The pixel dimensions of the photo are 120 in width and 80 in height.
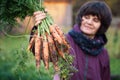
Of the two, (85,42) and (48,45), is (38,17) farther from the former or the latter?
(85,42)

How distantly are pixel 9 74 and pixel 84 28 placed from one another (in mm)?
953

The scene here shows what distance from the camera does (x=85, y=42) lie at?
4.65 m

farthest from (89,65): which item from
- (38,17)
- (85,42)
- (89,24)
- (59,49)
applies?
(38,17)

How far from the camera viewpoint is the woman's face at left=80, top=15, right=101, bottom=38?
4.57 m

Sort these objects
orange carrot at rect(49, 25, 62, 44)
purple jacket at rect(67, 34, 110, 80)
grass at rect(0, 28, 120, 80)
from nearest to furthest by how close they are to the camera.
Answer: grass at rect(0, 28, 120, 80) → orange carrot at rect(49, 25, 62, 44) → purple jacket at rect(67, 34, 110, 80)

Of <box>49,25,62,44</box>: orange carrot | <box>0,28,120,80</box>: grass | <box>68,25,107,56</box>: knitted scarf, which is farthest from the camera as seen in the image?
<box>68,25,107,56</box>: knitted scarf

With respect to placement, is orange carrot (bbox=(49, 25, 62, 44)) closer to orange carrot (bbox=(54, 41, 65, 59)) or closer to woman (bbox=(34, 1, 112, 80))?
orange carrot (bbox=(54, 41, 65, 59))

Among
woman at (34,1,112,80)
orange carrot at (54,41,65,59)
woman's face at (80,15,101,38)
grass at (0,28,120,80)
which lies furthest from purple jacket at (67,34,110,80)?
orange carrot at (54,41,65,59)

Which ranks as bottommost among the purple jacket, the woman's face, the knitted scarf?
the purple jacket

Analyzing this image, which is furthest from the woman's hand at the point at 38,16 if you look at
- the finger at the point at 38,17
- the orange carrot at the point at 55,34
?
the orange carrot at the point at 55,34

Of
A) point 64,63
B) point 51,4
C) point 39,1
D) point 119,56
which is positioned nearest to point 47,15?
point 39,1

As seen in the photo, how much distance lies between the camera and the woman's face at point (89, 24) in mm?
4572

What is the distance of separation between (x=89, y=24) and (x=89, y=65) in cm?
38

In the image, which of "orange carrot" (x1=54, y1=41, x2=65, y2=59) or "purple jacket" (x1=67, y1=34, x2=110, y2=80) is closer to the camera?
"orange carrot" (x1=54, y1=41, x2=65, y2=59)
